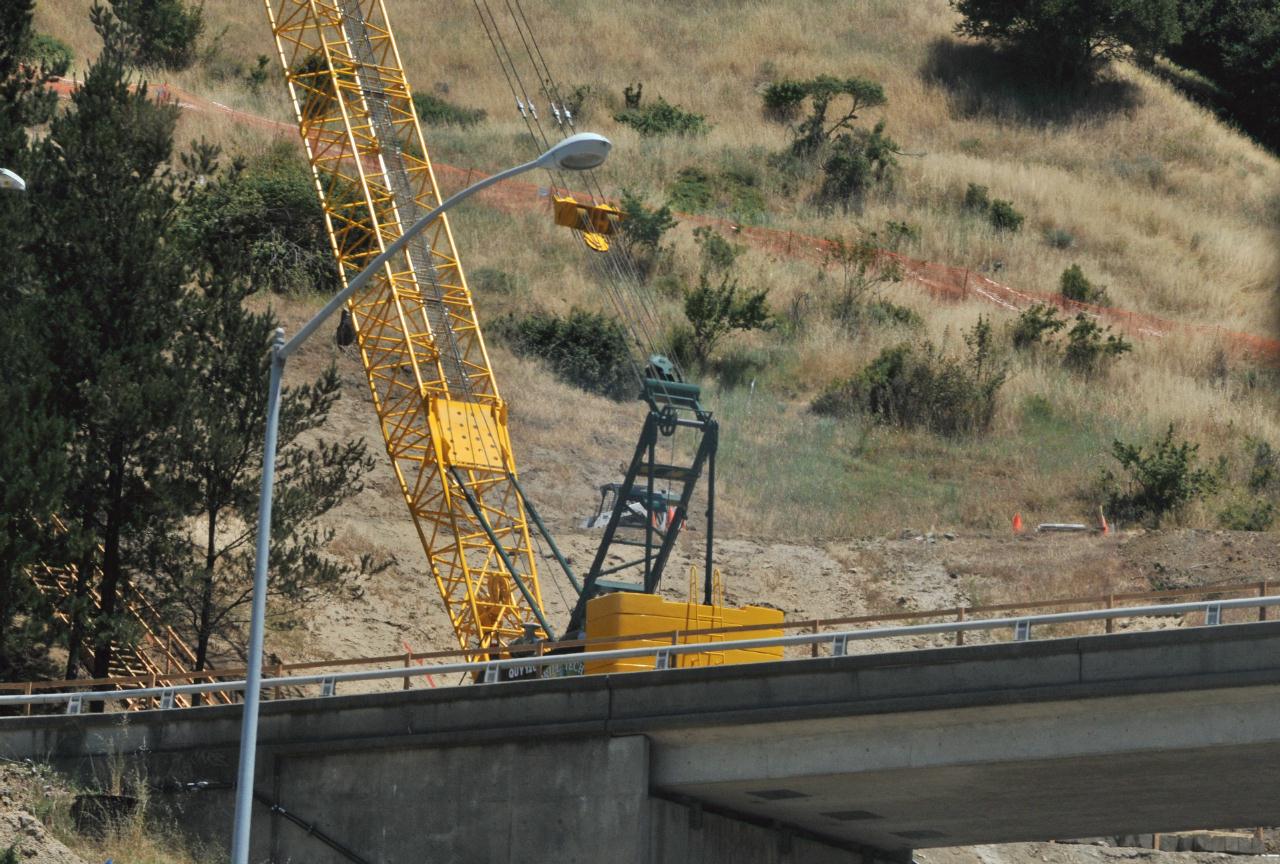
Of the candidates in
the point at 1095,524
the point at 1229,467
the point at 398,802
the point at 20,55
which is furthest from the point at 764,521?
the point at 398,802

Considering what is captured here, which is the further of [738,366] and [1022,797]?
[738,366]

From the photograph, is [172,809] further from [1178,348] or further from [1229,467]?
[1178,348]

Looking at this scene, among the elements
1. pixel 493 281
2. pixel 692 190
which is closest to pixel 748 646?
pixel 493 281

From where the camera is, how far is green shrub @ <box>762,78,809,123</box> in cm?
9706

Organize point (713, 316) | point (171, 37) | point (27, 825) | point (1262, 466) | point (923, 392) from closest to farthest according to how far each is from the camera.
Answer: point (27, 825) < point (1262, 466) < point (923, 392) < point (713, 316) < point (171, 37)

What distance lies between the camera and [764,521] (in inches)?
2309

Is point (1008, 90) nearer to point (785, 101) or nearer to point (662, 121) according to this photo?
point (785, 101)

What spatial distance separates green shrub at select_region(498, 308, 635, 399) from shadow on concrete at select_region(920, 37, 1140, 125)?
39370mm

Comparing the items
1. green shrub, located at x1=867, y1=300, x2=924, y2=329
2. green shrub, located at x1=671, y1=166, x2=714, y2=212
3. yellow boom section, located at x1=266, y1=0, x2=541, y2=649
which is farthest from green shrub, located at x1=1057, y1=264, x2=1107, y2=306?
yellow boom section, located at x1=266, y1=0, x2=541, y2=649

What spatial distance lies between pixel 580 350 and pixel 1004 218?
25632mm

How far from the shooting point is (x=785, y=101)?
319 ft

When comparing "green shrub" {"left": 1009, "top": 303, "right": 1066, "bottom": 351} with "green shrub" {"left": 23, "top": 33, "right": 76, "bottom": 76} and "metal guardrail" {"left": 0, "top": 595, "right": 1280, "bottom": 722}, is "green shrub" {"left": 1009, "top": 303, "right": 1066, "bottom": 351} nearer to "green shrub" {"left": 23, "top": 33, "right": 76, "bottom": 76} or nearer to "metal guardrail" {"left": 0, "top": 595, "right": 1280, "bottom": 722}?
"green shrub" {"left": 23, "top": 33, "right": 76, "bottom": 76}

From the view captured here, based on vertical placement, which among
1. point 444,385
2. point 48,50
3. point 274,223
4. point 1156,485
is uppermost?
point 48,50

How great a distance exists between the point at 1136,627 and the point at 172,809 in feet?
85.6
